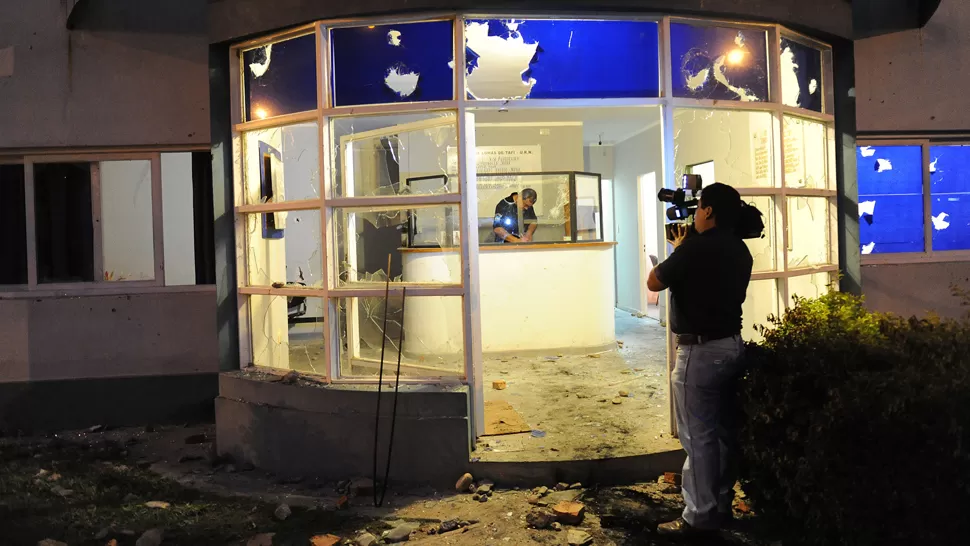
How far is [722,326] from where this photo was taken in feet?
12.4

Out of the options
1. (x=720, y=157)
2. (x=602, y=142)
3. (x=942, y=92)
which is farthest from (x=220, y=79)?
(x=602, y=142)

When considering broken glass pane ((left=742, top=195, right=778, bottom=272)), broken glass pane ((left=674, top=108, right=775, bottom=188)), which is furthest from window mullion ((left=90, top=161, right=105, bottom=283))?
broken glass pane ((left=742, top=195, right=778, bottom=272))

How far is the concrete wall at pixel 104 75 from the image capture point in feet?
21.2

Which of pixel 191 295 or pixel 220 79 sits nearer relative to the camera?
pixel 220 79

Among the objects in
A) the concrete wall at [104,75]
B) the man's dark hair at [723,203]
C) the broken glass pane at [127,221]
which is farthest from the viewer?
the broken glass pane at [127,221]

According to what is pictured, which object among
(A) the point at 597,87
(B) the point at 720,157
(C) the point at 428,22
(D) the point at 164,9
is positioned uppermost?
(D) the point at 164,9

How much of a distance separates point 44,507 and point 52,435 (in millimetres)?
2063

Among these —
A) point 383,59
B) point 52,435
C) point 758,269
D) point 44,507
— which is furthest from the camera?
point 52,435

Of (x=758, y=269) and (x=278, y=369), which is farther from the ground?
(x=758, y=269)

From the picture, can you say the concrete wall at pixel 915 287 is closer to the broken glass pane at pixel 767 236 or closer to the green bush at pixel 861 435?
the broken glass pane at pixel 767 236

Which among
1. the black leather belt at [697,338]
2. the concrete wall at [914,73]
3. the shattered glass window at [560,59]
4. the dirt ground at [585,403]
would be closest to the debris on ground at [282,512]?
the dirt ground at [585,403]

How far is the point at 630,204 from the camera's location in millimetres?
12008

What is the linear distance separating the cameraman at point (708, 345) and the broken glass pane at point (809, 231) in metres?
1.94

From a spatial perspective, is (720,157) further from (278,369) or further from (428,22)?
(278,369)
